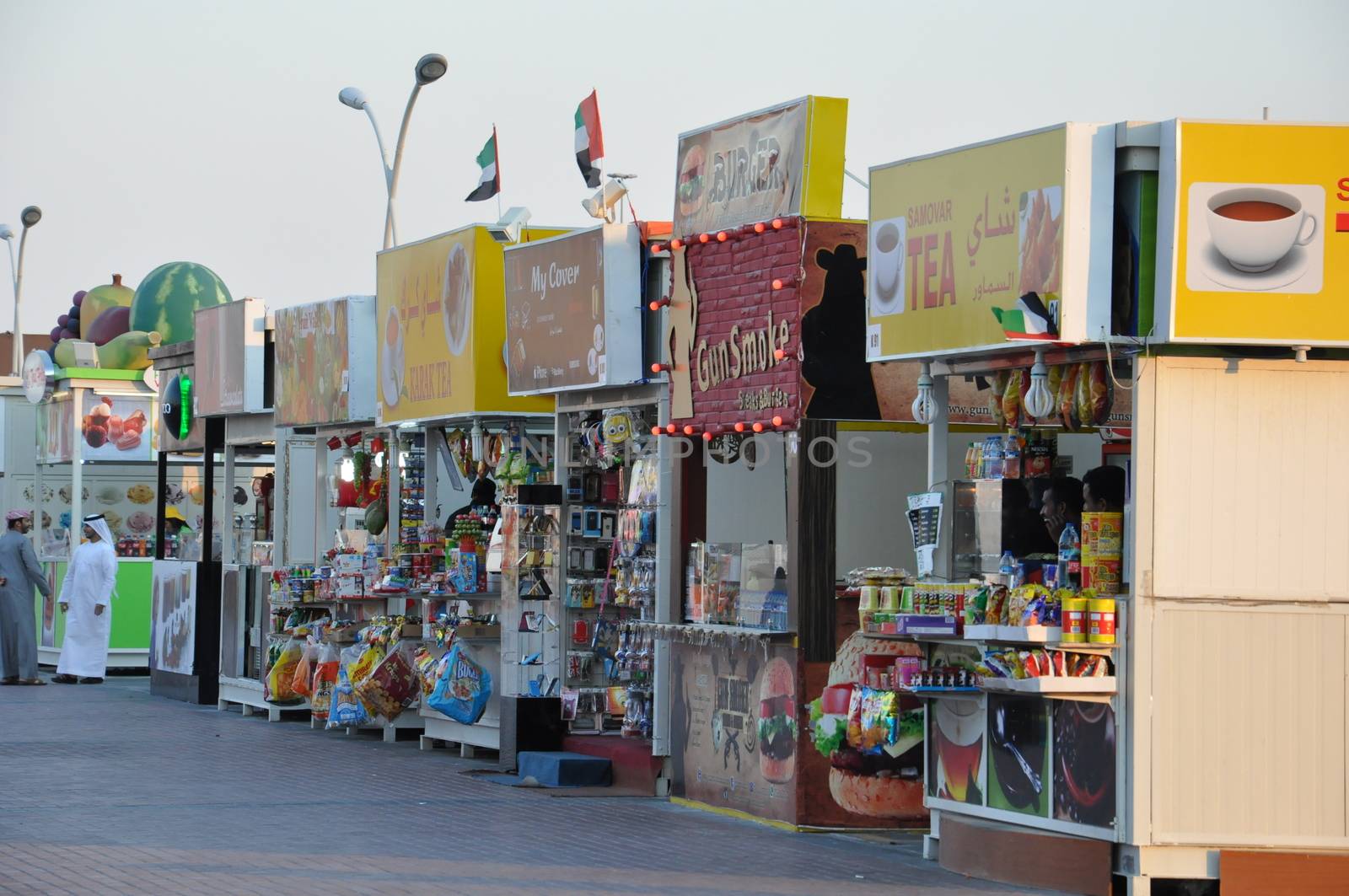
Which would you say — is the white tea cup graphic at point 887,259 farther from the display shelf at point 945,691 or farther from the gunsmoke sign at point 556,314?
the gunsmoke sign at point 556,314

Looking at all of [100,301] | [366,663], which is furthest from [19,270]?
[366,663]

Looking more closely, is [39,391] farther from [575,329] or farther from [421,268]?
[575,329]

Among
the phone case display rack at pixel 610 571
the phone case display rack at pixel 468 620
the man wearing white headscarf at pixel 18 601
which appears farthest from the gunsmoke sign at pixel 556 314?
the man wearing white headscarf at pixel 18 601

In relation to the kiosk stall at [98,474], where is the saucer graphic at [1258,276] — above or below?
above

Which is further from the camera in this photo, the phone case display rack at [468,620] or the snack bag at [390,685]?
the snack bag at [390,685]

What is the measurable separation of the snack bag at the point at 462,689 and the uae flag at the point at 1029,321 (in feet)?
24.2

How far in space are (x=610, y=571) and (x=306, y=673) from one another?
5.31m

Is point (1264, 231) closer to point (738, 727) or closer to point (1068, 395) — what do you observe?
point (1068, 395)

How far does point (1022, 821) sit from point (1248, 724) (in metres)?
1.33

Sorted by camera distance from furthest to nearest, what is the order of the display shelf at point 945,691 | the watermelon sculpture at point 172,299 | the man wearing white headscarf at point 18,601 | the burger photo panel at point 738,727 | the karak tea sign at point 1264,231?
the watermelon sculpture at point 172,299
the man wearing white headscarf at point 18,601
the burger photo panel at point 738,727
the display shelf at point 945,691
the karak tea sign at point 1264,231

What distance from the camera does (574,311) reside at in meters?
14.7

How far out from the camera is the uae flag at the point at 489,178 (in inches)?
654

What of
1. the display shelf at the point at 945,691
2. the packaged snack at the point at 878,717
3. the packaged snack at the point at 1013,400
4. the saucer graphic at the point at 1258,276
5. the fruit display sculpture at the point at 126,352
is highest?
the fruit display sculpture at the point at 126,352

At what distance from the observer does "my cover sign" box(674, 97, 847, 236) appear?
12.0 metres
